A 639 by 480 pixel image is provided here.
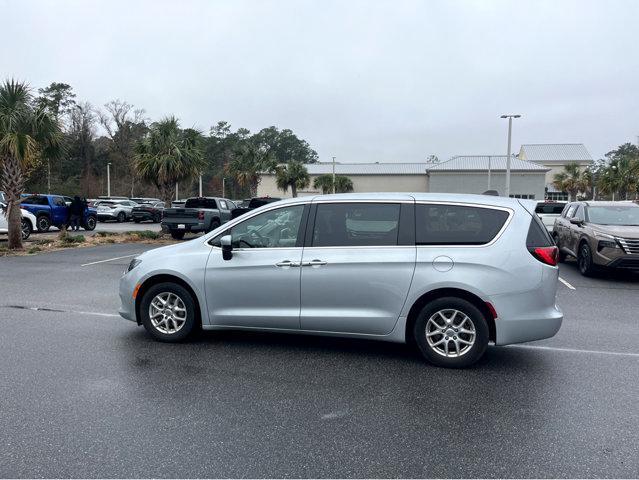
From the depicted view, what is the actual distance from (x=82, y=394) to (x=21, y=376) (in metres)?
0.86

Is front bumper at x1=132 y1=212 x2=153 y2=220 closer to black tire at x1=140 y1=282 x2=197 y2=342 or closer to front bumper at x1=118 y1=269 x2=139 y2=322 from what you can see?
front bumper at x1=118 y1=269 x2=139 y2=322

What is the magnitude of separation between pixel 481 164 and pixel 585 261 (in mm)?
44689

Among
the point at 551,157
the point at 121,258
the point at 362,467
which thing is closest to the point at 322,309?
the point at 362,467

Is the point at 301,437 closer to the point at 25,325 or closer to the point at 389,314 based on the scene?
the point at 389,314

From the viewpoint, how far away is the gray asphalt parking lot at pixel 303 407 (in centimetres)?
325

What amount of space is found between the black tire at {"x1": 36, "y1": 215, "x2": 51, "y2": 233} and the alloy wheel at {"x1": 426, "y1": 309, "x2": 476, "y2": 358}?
22346 millimetres

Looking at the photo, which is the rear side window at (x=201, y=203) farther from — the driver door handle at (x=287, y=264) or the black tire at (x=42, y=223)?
the driver door handle at (x=287, y=264)

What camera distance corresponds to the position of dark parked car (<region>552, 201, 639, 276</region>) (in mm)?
10312

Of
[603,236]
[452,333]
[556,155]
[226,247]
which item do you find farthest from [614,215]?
[556,155]

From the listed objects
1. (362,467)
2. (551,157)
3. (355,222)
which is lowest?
(362,467)

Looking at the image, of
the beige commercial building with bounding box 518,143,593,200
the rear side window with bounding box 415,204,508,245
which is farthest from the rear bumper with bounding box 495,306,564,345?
the beige commercial building with bounding box 518,143,593,200

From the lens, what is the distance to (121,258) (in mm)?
14008

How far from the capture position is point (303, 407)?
411 cm

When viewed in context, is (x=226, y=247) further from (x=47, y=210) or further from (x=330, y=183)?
(x=330, y=183)
